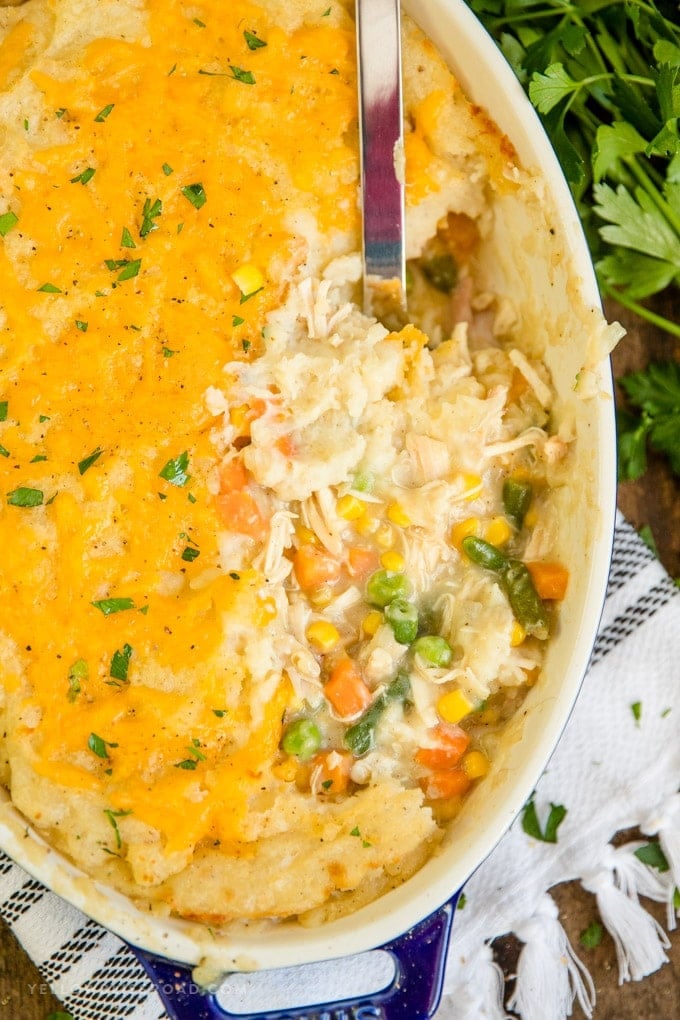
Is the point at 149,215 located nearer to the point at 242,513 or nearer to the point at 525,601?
the point at 242,513

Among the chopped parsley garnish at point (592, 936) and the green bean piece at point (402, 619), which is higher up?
the green bean piece at point (402, 619)

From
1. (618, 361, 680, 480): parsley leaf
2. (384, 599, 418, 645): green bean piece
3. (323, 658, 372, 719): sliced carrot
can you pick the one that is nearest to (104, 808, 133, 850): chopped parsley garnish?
(323, 658, 372, 719): sliced carrot

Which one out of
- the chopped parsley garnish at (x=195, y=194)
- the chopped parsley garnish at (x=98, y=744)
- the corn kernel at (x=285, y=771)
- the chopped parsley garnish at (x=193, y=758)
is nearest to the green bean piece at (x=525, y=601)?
the corn kernel at (x=285, y=771)

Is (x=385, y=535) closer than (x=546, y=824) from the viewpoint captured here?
Yes

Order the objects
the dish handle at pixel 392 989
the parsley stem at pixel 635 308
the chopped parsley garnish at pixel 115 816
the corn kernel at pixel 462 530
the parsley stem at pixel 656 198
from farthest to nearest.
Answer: the parsley stem at pixel 635 308 < the parsley stem at pixel 656 198 < the corn kernel at pixel 462 530 < the dish handle at pixel 392 989 < the chopped parsley garnish at pixel 115 816

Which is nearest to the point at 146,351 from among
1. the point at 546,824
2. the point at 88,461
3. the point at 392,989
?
the point at 88,461

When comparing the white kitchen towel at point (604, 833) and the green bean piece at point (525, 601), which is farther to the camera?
the white kitchen towel at point (604, 833)

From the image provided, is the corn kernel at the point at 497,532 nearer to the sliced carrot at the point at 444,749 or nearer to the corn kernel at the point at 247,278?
the sliced carrot at the point at 444,749

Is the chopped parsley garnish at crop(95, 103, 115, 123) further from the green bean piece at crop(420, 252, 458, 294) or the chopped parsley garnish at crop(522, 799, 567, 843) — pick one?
the chopped parsley garnish at crop(522, 799, 567, 843)

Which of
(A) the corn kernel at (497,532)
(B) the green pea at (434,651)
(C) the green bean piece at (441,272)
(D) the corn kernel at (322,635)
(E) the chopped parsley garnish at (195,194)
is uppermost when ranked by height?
(E) the chopped parsley garnish at (195,194)
